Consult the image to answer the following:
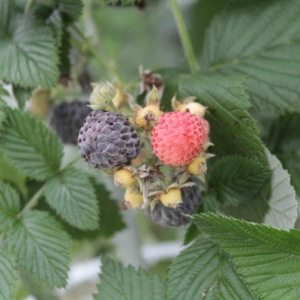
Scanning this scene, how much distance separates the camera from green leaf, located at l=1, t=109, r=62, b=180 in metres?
0.77

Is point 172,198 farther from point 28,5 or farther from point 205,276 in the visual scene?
point 28,5

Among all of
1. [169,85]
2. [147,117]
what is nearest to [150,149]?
[147,117]

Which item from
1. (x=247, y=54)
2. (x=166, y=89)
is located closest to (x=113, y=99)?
(x=166, y=89)

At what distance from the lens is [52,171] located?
0.80 metres

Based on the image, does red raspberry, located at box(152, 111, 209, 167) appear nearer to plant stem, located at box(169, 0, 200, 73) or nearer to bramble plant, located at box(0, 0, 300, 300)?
bramble plant, located at box(0, 0, 300, 300)

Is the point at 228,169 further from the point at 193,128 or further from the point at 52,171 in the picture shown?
the point at 52,171

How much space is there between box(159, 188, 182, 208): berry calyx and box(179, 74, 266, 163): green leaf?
136 millimetres

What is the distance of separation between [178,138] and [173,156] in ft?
0.09

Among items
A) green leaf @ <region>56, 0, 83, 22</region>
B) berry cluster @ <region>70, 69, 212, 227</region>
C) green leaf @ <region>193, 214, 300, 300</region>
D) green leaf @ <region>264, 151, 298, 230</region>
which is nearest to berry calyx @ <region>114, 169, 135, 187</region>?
berry cluster @ <region>70, 69, 212, 227</region>

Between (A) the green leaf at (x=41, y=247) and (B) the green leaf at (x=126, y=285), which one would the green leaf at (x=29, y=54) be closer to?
(A) the green leaf at (x=41, y=247)

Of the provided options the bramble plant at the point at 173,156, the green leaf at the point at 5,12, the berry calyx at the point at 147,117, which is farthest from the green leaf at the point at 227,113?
the green leaf at the point at 5,12

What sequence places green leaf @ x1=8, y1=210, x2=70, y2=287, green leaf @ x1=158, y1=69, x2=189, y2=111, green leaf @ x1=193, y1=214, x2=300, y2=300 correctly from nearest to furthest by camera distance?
green leaf @ x1=193, y1=214, x2=300, y2=300
green leaf @ x1=8, y1=210, x2=70, y2=287
green leaf @ x1=158, y1=69, x2=189, y2=111

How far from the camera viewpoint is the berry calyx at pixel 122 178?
0.64m

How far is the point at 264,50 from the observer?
82 centimetres
